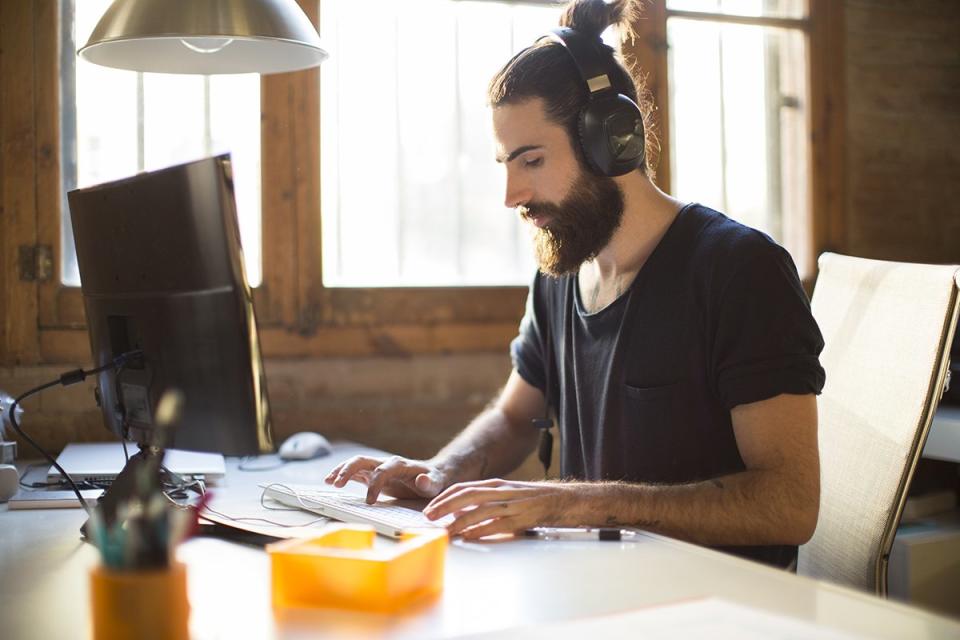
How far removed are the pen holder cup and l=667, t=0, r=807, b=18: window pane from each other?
2.43 metres

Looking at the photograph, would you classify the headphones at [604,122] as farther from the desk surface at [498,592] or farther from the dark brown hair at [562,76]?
the desk surface at [498,592]

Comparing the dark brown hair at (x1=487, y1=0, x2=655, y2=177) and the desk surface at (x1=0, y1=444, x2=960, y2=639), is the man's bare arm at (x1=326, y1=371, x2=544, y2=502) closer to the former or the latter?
the desk surface at (x1=0, y1=444, x2=960, y2=639)

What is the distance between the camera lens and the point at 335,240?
96.3 inches

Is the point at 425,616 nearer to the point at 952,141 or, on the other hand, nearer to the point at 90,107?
the point at 90,107

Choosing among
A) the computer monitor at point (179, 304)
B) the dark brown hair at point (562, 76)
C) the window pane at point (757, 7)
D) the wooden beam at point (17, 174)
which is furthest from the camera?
the window pane at point (757, 7)

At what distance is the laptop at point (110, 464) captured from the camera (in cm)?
168

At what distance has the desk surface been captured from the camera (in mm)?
849

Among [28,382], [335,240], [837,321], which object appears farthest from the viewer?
[335,240]

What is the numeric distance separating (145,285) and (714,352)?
782 millimetres

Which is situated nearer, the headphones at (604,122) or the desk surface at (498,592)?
the desk surface at (498,592)

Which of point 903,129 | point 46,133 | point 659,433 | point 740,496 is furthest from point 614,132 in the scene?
point 903,129

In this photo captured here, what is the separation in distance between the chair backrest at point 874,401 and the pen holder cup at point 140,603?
1.01 metres

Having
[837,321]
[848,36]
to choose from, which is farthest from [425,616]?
[848,36]

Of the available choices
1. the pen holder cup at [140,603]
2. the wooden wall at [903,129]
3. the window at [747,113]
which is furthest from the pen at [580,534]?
the wooden wall at [903,129]
